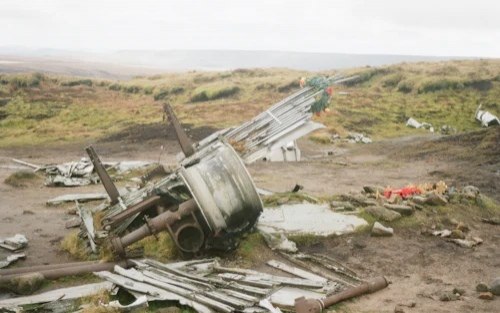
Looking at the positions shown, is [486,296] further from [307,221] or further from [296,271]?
[307,221]

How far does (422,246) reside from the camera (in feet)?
35.4

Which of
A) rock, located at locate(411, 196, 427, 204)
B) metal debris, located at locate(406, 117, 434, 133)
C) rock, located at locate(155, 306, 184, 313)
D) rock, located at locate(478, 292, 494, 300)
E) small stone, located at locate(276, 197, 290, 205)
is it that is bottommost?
rock, located at locate(478, 292, 494, 300)

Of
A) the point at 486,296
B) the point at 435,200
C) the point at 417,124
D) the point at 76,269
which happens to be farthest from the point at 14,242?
the point at 417,124

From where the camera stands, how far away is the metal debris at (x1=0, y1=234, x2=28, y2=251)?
35.5ft

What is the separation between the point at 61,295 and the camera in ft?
25.7

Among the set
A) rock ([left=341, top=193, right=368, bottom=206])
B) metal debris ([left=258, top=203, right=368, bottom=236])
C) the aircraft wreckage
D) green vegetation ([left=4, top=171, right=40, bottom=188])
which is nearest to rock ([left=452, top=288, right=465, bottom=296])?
metal debris ([left=258, top=203, right=368, bottom=236])

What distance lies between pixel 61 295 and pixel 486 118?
31513 mm

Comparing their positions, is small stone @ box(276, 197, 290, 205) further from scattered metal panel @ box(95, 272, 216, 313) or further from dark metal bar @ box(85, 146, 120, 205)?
scattered metal panel @ box(95, 272, 216, 313)

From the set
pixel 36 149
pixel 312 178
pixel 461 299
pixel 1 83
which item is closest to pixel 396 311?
pixel 461 299

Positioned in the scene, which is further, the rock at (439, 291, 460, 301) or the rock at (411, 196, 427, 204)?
the rock at (411, 196, 427, 204)

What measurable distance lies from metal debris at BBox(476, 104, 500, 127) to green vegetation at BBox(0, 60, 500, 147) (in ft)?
2.01

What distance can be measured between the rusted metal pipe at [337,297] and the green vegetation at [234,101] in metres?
19.9

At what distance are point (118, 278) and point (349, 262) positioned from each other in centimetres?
479

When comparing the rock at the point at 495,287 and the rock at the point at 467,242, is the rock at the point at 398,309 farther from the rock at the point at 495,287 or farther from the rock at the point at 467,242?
the rock at the point at 467,242
